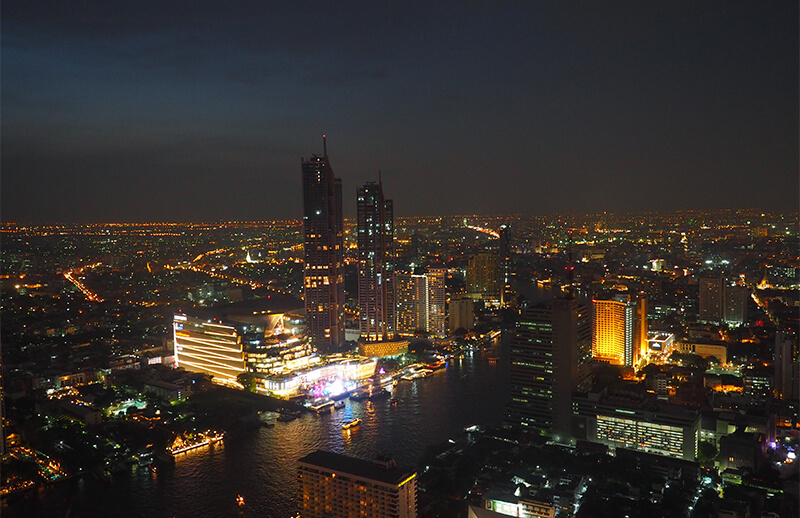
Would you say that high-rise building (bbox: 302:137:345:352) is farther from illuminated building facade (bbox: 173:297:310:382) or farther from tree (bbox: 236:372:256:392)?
tree (bbox: 236:372:256:392)

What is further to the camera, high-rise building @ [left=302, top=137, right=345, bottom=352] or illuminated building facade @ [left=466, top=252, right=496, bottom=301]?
illuminated building facade @ [left=466, top=252, right=496, bottom=301]

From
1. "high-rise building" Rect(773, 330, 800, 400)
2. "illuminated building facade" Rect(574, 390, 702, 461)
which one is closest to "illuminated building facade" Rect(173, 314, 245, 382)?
"illuminated building facade" Rect(574, 390, 702, 461)

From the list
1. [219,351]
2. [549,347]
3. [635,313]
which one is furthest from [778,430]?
[219,351]

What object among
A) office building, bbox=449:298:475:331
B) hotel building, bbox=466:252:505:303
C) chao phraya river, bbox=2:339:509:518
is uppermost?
hotel building, bbox=466:252:505:303

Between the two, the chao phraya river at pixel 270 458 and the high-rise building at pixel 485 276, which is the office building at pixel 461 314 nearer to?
the high-rise building at pixel 485 276

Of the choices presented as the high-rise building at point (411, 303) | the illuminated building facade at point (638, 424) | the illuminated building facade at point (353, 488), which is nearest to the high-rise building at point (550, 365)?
the illuminated building facade at point (638, 424)

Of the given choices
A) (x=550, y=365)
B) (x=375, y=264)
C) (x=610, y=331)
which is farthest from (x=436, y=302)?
(x=550, y=365)

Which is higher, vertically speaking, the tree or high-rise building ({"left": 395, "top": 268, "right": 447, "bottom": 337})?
high-rise building ({"left": 395, "top": 268, "right": 447, "bottom": 337})

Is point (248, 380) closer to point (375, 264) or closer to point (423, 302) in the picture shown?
point (375, 264)
